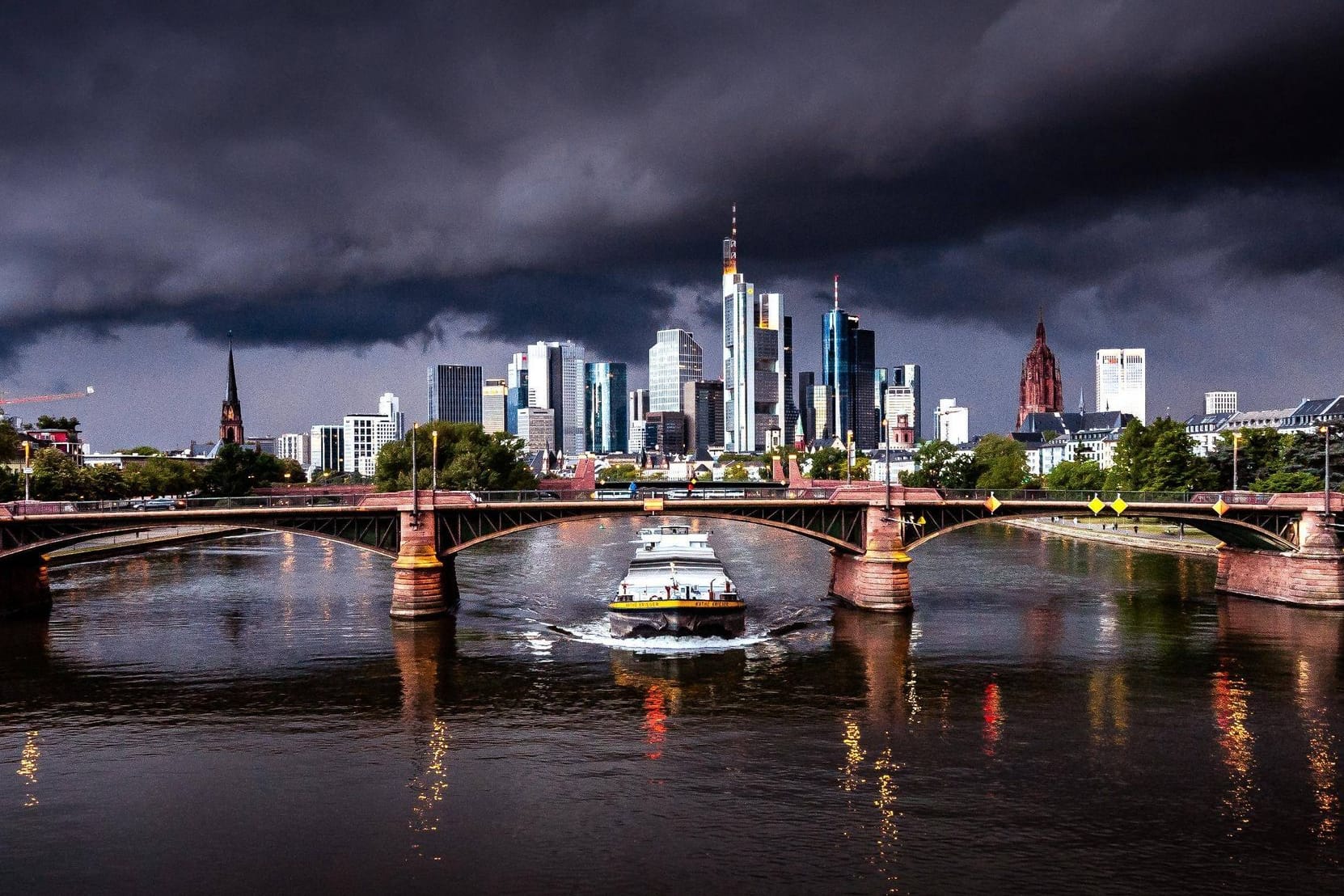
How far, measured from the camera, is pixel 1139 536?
13975 cm

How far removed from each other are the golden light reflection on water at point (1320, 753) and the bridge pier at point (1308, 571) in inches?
928

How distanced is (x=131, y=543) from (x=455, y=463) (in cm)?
4500

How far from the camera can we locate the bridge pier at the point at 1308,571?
78.0 metres

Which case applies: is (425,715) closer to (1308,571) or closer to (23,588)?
(23,588)

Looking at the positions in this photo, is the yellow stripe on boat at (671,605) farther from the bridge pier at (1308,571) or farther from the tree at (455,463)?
the tree at (455,463)

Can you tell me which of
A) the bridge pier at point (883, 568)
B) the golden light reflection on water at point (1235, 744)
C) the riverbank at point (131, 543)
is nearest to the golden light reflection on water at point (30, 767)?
the golden light reflection on water at point (1235, 744)

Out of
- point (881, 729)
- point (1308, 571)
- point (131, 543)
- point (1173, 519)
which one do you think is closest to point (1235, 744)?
point (881, 729)

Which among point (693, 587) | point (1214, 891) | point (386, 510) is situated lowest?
point (1214, 891)

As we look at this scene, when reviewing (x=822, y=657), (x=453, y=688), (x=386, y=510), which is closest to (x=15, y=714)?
(x=453, y=688)

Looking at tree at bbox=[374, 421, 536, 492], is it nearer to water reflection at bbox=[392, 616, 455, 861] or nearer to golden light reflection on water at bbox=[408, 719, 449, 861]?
water reflection at bbox=[392, 616, 455, 861]

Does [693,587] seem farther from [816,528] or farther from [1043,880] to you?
[1043,880]

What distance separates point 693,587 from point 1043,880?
138ft

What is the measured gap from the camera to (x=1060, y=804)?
36.9 meters

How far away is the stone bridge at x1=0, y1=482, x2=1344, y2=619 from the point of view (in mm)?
73438
